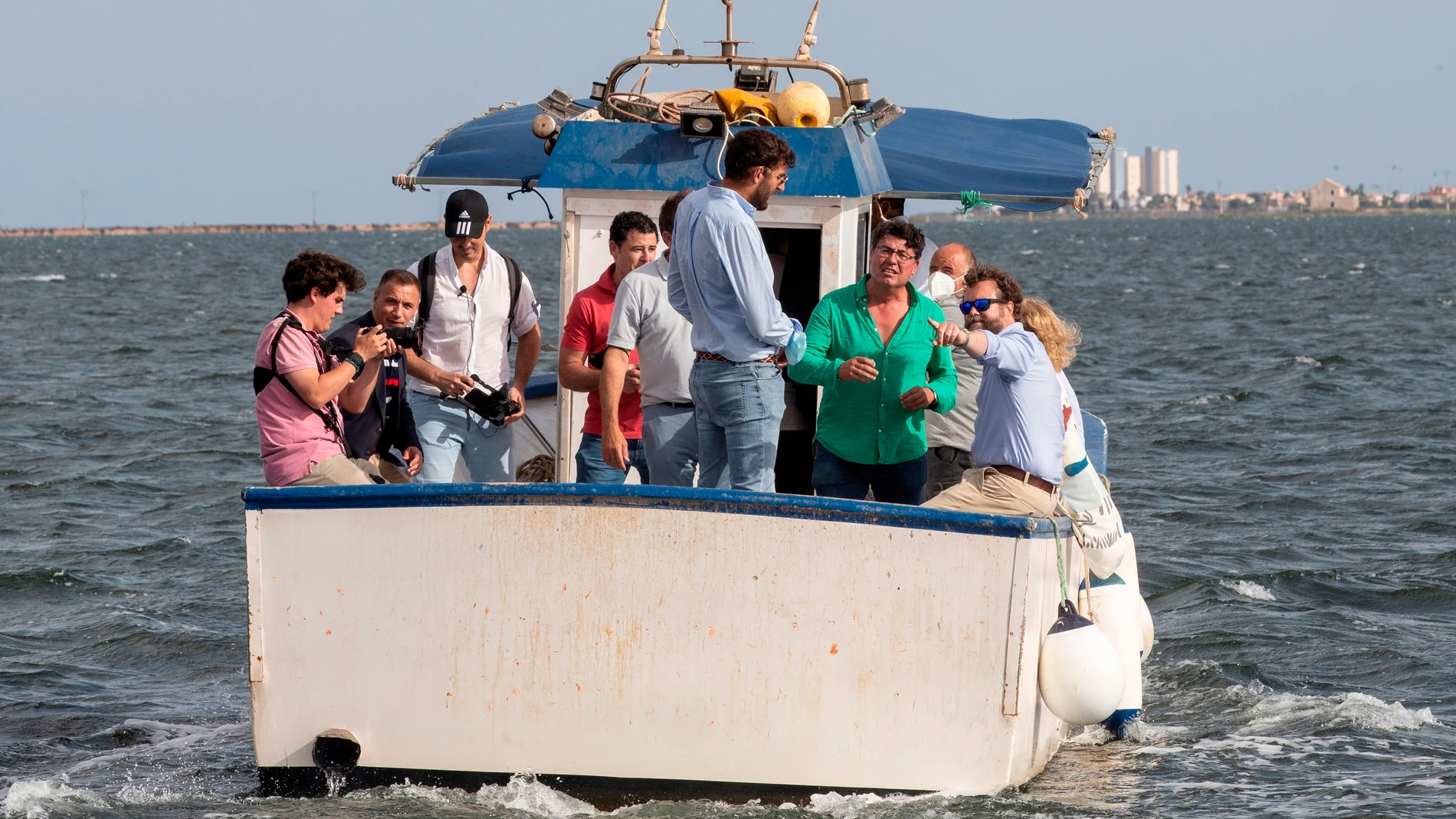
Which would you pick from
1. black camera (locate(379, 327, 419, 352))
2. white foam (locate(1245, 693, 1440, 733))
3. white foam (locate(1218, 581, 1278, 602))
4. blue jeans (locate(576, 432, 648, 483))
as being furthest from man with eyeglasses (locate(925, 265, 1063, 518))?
white foam (locate(1218, 581, 1278, 602))

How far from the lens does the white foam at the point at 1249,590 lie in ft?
36.7

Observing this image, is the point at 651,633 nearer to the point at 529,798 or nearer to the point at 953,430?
the point at 529,798

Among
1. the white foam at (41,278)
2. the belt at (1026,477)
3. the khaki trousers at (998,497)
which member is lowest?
the white foam at (41,278)

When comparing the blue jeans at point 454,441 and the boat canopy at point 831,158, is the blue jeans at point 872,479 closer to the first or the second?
the boat canopy at point 831,158

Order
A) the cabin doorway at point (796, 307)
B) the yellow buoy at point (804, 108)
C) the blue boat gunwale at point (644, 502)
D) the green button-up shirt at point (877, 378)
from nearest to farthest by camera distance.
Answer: the blue boat gunwale at point (644, 502) → the green button-up shirt at point (877, 378) → the yellow buoy at point (804, 108) → the cabin doorway at point (796, 307)

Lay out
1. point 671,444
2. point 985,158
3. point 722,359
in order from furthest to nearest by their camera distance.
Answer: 1. point 985,158
2. point 671,444
3. point 722,359

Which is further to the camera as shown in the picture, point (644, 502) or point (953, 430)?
point (953, 430)

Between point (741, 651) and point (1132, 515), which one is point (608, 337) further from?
point (1132, 515)

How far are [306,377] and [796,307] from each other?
2899 millimetres

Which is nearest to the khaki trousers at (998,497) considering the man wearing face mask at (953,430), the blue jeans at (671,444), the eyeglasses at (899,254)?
the eyeglasses at (899,254)

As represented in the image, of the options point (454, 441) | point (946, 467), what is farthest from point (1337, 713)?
point (454, 441)

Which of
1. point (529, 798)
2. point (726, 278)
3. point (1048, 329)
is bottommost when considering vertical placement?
point (529, 798)

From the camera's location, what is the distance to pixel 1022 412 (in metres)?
6.19

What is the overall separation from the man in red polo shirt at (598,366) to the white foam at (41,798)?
2410mm
